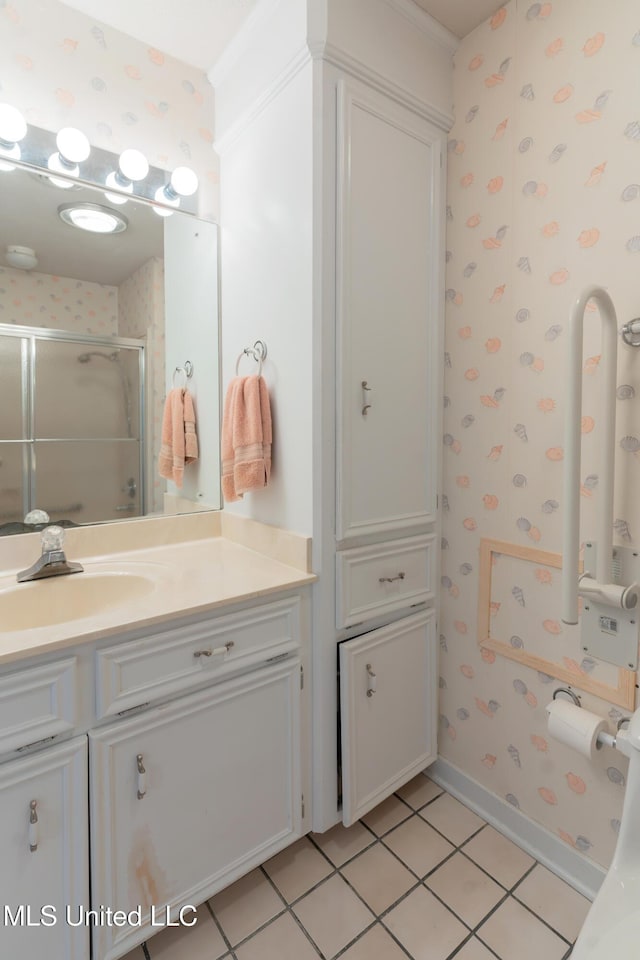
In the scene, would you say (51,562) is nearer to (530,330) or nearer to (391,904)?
(391,904)

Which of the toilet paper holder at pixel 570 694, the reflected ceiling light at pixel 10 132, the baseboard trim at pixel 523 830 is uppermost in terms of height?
the reflected ceiling light at pixel 10 132

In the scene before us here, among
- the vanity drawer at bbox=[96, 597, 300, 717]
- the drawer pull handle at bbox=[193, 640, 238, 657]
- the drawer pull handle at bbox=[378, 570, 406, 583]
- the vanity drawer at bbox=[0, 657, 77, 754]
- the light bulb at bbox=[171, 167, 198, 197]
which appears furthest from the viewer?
the light bulb at bbox=[171, 167, 198, 197]

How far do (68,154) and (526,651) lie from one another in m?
1.97

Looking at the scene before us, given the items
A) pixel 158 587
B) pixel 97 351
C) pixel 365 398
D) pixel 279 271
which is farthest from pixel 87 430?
Result: pixel 365 398

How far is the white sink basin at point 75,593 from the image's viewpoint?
3.95 ft

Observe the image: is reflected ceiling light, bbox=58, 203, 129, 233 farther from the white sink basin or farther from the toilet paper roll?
the toilet paper roll

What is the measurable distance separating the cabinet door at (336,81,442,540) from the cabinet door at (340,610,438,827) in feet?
1.15

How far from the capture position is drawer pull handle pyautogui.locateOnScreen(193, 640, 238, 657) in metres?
1.12

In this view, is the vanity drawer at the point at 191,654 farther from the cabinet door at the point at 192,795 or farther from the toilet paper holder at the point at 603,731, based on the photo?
the toilet paper holder at the point at 603,731

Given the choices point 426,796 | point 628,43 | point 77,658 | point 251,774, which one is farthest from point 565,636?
point 628,43

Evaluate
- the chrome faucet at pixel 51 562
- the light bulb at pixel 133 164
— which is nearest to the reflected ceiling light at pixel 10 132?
the light bulb at pixel 133 164

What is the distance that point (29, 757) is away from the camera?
0.92 m

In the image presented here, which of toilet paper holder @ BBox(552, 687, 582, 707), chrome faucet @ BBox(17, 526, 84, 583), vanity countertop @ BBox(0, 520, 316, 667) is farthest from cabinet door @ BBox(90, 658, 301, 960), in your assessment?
toilet paper holder @ BBox(552, 687, 582, 707)

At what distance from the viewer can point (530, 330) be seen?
134cm
